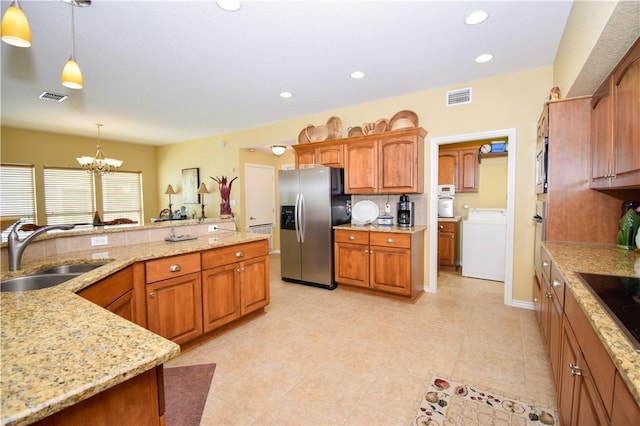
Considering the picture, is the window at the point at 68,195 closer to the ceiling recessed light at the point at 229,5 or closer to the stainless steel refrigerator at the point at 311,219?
the stainless steel refrigerator at the point at 311,219

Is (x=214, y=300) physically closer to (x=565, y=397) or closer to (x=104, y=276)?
(x=104, y=276)

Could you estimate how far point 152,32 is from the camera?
2.41 m

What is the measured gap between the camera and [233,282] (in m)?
2.80

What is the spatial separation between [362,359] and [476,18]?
2.86 m

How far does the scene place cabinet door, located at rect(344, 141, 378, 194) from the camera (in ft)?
12.9

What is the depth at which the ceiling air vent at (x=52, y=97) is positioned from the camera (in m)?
3.80

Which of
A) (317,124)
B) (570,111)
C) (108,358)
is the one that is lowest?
(108,358)

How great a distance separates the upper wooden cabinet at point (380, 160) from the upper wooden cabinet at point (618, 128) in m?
1.76

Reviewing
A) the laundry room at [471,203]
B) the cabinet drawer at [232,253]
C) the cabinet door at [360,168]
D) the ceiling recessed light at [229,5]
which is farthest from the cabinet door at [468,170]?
the ceiling recessed light at [229,5]

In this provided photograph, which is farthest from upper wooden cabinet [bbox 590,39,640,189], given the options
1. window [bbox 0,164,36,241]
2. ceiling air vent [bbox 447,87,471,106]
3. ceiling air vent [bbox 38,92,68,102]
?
window [bbox 0,164,36,241]

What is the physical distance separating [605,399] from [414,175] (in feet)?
9.74

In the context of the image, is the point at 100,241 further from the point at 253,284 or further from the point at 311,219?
the point at 311,219

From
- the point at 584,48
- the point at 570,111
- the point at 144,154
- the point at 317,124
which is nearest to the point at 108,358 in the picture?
the point at 584,48

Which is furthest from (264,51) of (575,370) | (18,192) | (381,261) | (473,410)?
(18,192)
